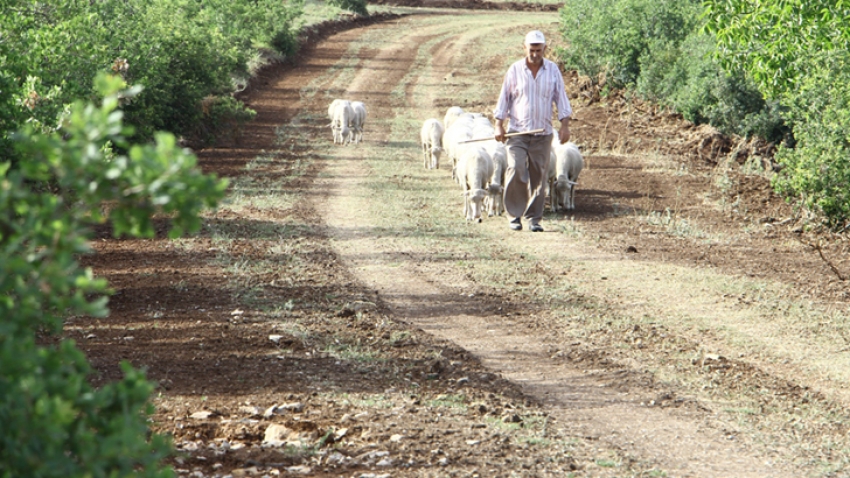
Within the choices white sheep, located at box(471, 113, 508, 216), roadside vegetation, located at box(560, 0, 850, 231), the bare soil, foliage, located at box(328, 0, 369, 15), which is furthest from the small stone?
foliage, located at box(328, 0, 369, 15)

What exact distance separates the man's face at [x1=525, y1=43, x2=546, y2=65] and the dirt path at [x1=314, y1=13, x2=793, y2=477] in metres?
2.11

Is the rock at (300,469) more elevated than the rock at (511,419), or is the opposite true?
the rock at (300,469)

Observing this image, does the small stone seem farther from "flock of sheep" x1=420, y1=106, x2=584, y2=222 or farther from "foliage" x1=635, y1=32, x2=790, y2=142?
"foliage" x1=635, y1=32, x2=790, y2=142

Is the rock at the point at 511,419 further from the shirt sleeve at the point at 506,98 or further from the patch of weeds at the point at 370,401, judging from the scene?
the shirt sleeve at the point at 506,98

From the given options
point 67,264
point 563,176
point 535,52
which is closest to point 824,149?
point 563,176

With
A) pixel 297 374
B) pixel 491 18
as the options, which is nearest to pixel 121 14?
pixel 297 374

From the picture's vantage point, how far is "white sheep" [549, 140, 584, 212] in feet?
46.1

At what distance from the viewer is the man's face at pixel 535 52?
11625 mm

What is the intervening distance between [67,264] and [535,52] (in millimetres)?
9644

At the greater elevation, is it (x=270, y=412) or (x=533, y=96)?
(x=533, y=96)

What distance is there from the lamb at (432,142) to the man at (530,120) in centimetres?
557

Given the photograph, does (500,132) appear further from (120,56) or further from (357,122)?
(357,122)

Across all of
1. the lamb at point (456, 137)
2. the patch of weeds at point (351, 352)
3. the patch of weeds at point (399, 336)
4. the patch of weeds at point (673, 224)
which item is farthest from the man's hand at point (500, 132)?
the patch of weeds at point (351, 352)

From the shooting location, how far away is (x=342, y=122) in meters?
20.8
